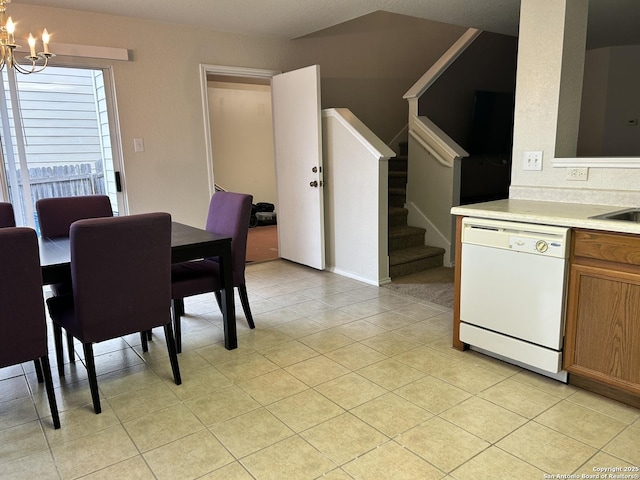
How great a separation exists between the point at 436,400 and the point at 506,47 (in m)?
4.97

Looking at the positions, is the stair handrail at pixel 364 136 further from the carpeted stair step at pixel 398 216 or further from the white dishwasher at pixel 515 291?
the white dishwasher at pixel 515 291

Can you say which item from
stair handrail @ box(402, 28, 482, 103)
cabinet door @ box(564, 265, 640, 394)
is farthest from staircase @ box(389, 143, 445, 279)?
cabinet door @ box(564, 265, 640, 394)

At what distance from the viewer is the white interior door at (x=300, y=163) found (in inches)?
163

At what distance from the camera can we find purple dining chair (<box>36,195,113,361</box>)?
121 inches

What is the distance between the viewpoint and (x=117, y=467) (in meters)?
1.77

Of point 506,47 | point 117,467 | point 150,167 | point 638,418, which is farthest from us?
point 506,47

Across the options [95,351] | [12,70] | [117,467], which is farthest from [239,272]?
[12,70]

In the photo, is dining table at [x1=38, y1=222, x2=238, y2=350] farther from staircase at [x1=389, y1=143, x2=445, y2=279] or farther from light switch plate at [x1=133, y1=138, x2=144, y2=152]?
staircase at [x1=389, y1=143, x2=445, y2=279]

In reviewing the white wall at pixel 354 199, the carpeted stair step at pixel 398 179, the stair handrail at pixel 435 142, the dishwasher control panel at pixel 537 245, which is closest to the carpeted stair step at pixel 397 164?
the carpeted stair step at pixel 398 179

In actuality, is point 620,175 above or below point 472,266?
above

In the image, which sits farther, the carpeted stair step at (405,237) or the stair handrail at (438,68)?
the stair handrail at (438,68)

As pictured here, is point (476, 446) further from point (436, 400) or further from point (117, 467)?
point (117, 467)

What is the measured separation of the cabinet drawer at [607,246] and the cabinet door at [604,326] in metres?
0.06

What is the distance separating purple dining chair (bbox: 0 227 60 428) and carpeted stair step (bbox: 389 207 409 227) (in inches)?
133
